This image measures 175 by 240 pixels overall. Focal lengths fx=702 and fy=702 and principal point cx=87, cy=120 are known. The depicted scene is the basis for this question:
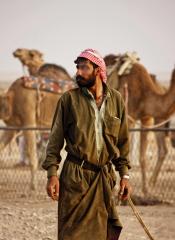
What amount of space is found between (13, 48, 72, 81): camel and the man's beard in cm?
830

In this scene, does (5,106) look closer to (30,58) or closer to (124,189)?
(30,58)

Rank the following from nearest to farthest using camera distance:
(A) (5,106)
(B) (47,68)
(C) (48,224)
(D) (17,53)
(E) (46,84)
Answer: (C) (48,224), (A) (5,106), (E) (46,84), (B) (47,68), (D) (17,53)

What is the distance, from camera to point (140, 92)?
1095 cm

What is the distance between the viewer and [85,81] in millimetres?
4012

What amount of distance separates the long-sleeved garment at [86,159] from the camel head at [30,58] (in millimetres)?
8936

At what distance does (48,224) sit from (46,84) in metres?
5.52

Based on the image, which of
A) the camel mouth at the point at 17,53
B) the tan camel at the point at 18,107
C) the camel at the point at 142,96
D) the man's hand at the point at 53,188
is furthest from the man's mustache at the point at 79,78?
the camel mouth at the point at 17,53

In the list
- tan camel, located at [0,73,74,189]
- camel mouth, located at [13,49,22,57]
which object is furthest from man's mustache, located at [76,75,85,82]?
camel mouth, located at [13,49,22,57]

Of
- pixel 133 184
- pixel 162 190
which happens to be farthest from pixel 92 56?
pixel 133 184

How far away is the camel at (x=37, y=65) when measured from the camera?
12.4 m

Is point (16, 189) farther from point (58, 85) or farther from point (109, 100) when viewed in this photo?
point (109, 100)

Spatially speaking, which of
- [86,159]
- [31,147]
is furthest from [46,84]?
[86,159]

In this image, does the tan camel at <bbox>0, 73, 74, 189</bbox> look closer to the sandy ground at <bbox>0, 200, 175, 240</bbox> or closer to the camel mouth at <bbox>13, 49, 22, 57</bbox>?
the camel mouth at <bbox>13, 49, 22, 57</bbox>

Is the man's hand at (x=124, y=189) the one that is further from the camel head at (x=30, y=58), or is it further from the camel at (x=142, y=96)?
the camel head at (x=30, y=58)
